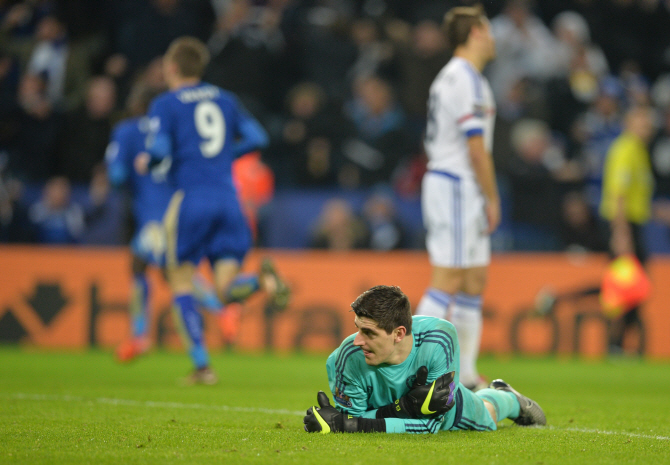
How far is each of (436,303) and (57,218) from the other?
22.9 feet

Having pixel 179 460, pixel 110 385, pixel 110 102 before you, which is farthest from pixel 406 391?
pixel 110 102

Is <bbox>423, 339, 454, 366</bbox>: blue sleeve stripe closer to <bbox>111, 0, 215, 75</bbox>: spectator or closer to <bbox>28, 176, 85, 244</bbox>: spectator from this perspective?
<bbox>28, 176, 85, 244</bbox>: spectator

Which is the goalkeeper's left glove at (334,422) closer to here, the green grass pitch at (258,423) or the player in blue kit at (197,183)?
the green grass pitch at (258,423)

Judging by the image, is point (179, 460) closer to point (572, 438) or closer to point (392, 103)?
point (572, 438)

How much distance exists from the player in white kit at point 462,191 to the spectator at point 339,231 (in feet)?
17.7

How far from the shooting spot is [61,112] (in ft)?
40.2

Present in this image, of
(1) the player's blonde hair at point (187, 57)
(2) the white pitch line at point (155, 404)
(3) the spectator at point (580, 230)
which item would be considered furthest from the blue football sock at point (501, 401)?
(3) the spectator at point (580, 230)

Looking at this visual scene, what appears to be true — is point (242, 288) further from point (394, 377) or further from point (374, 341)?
point (374, 341)

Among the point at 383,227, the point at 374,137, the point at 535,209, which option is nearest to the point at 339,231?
the point at 383,227

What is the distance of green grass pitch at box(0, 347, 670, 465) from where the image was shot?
11.3 feet

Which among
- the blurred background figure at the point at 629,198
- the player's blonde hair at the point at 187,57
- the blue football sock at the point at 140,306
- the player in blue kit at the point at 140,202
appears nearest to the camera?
the player's blonde hair at the point at 187,57

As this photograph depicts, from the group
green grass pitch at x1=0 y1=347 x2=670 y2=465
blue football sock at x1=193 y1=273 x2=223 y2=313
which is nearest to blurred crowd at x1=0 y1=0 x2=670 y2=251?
blue football sock at x1=193 y1=273 x2=223 y2=313

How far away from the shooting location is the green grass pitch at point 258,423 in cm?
345

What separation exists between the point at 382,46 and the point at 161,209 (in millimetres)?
6343
